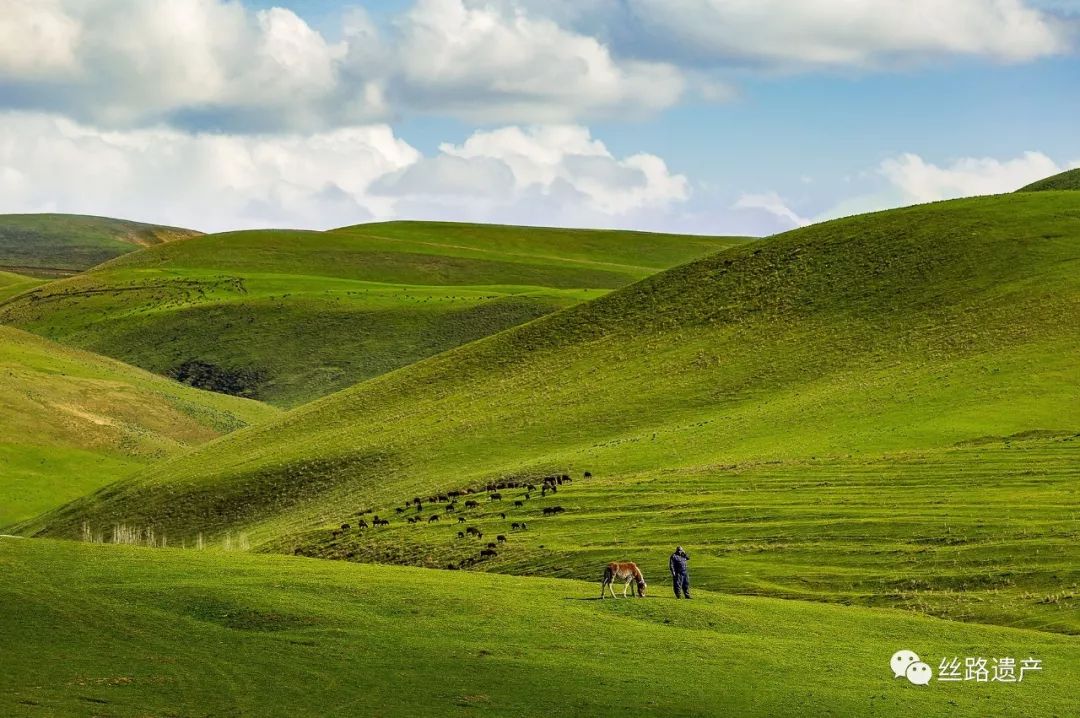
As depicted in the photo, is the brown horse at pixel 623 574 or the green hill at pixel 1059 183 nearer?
the brown horse at pixel 623 574

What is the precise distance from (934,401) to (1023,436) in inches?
304

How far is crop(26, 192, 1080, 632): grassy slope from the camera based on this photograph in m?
42.7

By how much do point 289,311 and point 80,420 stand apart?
60009 millimetres

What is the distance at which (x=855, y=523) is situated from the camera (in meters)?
44.8

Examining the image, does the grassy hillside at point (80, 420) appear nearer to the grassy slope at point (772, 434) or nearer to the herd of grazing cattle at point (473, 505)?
the grassy slope at point (772, 434)

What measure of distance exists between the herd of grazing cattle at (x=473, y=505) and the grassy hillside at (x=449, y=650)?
38.0 feet

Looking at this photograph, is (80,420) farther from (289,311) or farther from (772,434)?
(289,311)

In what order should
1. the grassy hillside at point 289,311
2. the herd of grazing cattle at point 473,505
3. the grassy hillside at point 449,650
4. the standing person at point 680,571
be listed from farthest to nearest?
the grassy hillside at point 289,311 < the herd of grazing cattle at point 473,505 < the standing person at point 680,571 < the grassy hillside at point 449,650

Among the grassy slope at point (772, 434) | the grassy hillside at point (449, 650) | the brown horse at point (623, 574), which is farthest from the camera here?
the grassy slope at point (772, 434)

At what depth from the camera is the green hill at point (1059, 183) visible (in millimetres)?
120062

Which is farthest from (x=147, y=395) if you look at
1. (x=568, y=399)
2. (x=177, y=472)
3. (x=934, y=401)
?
(x=934, y=401)

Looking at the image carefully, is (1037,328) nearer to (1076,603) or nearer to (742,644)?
(1076,603)

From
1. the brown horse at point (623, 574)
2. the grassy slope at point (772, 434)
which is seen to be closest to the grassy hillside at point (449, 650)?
the brown horse at point (623, 574)

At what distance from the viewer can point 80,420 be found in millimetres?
94000
